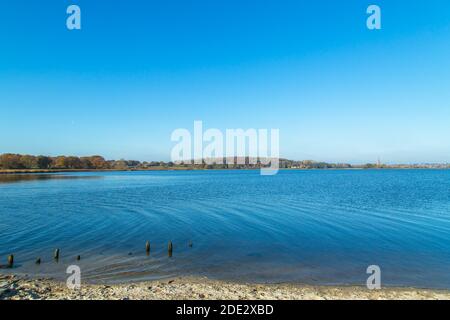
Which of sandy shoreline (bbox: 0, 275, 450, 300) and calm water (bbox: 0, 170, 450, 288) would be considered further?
calm water (bbox: 0, 170, 450, 288)

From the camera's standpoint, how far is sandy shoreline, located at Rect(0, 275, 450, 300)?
10375 mm

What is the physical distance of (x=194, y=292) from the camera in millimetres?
11031

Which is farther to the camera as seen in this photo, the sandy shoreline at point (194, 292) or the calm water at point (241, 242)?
the calm water at point (241, 242)

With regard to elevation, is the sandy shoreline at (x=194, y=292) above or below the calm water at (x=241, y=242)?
above

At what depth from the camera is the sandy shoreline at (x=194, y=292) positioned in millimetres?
10375

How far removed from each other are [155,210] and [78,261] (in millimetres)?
18046

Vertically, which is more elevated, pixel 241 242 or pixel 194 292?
pixel 194 292

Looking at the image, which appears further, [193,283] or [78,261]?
[78,261]

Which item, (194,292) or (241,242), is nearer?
(194,292)

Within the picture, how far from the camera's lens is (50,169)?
17312cm

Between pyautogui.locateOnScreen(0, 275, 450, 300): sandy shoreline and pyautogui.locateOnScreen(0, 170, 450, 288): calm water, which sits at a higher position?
pyautogui.locateOnScreen(0, 275, 450, 300): sandy shoreline
